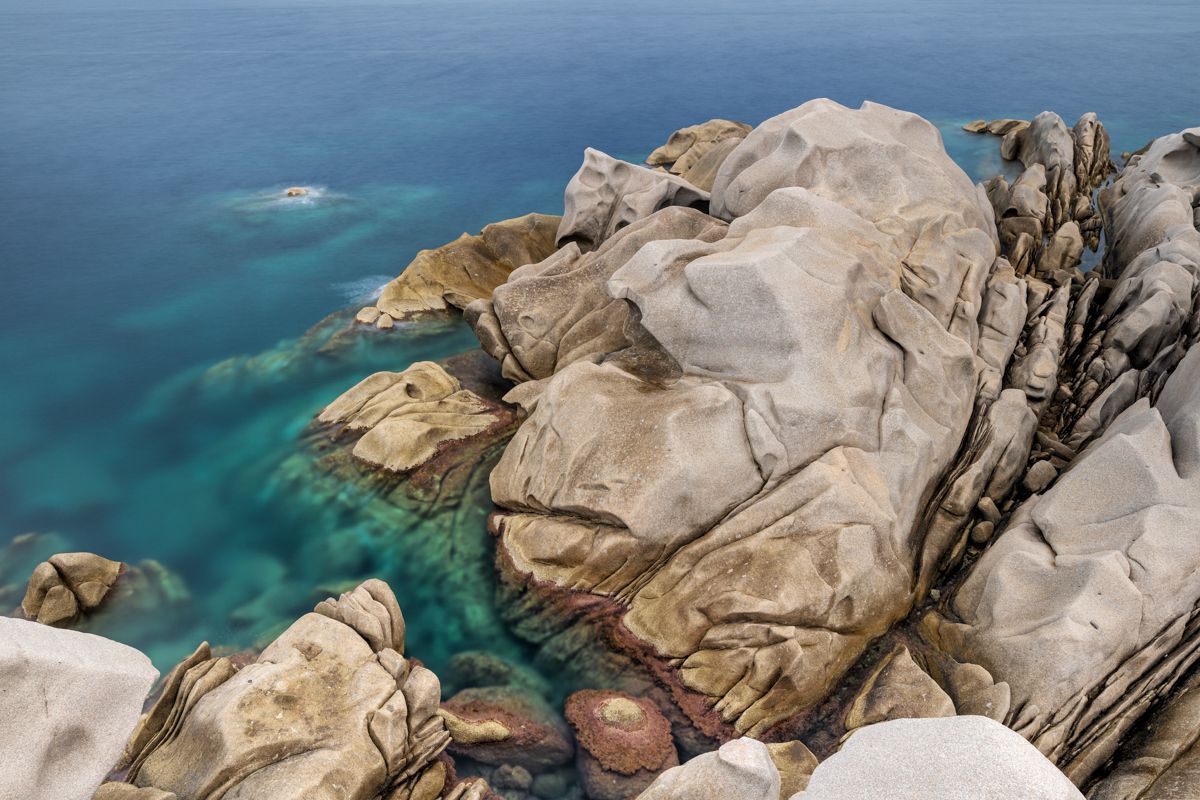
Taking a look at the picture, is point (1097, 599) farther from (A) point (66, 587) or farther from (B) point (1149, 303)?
(A) point (66, 587)

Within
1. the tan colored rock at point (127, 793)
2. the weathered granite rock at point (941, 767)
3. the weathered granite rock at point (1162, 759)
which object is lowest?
the weathered granite rock at point (1162, 759)

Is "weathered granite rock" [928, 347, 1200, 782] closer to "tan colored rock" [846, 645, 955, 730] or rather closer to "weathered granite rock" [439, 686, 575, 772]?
"tan colored rock" [846, 645, 955, 730]

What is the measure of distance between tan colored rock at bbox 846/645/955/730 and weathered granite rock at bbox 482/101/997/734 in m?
0.52

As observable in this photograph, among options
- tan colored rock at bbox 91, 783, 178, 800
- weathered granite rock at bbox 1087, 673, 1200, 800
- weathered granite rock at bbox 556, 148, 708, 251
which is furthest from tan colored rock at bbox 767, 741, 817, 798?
weathered granite rock at bbox 556, 148, 708, 251

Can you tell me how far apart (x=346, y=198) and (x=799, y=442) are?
25855 millimetres

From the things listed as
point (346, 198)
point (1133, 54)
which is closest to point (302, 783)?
point (346, 198)

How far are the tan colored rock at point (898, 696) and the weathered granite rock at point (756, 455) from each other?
52 cm

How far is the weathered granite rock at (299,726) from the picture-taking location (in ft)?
28.9

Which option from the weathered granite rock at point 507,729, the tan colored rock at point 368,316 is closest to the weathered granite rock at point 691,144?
the tan colored rock at point 368,316

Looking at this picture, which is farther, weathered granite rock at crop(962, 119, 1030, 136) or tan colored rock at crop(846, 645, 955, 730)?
weathered granite rock at crop(962, 119, 1030, 136)

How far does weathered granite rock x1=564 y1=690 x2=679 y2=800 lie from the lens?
34.0ft

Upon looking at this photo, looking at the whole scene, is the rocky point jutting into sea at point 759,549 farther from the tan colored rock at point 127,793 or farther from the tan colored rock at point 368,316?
the tan colored rock at point 368,316

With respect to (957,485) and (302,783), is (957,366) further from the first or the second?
(302,783)

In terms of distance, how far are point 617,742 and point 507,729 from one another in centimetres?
159
